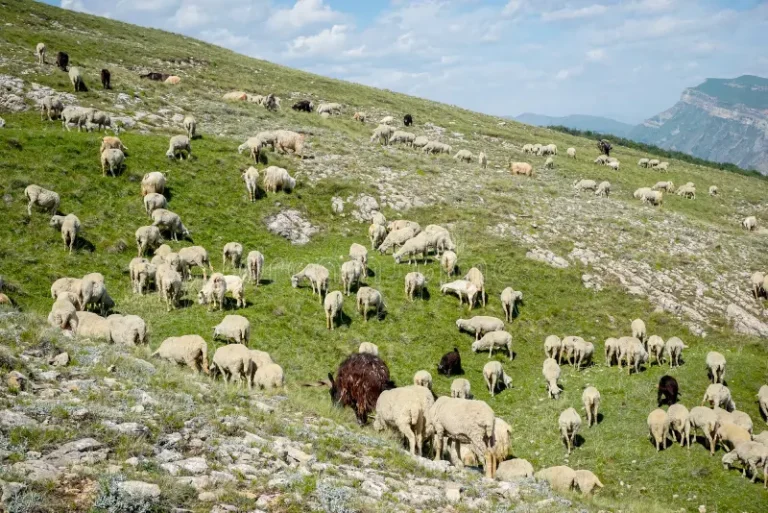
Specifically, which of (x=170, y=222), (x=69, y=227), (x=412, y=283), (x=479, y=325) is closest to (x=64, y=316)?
(x=69, y=227)

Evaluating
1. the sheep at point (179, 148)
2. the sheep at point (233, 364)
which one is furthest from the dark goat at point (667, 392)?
the sheep at point (179, 148)

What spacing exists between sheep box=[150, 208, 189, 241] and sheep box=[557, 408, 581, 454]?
20.8 m

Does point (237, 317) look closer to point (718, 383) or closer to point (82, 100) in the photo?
point (718, 383)

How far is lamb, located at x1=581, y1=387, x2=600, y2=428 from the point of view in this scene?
19594 mm

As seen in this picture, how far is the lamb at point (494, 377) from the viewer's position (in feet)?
70.8

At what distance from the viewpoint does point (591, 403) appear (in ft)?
64.6

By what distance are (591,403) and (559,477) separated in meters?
5.55

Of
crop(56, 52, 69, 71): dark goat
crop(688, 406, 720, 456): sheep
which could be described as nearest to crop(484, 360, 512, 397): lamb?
crop(688, 406, 720, 456): sheep

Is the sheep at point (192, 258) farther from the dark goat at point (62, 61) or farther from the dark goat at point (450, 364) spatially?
the dark goat at point (62, 61)

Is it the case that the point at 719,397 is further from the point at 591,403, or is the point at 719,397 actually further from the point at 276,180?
the point at 276,180

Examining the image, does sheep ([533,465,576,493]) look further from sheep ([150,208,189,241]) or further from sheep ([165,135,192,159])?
sheep ([165,135,192,159])

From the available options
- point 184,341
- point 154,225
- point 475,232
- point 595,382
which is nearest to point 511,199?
point 475,232

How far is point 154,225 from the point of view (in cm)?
2716

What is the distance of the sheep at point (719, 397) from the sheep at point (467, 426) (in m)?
12.3
